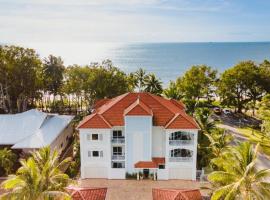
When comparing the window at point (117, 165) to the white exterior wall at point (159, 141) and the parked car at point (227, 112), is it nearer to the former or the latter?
the white exterior wall at point (159, 141)

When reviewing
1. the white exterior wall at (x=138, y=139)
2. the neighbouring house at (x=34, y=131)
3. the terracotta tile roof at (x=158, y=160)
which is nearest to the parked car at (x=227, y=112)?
the terracotta tile roof at (x=158, y=160)

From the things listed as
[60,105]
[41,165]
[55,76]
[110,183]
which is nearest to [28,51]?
[55,76]

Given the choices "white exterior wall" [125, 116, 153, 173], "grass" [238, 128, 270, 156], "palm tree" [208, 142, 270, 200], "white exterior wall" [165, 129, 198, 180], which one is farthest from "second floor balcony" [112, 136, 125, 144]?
"grass" [238, 128, 270, 156]

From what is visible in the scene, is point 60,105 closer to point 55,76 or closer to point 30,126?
point 55,76

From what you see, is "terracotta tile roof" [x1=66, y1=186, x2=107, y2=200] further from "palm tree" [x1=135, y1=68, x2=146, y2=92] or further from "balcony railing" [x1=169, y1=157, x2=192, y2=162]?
"palm tree" [x1=135, y1=68, x2=146, y2=92]

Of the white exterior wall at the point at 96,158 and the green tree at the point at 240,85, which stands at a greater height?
the green tree at the point at 240,85

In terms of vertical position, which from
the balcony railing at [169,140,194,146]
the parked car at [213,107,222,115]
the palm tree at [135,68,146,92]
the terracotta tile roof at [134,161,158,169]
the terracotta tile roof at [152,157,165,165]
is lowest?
the terracotta tile roof at [134,161,158,169]

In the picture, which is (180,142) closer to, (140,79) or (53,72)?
(140,79)

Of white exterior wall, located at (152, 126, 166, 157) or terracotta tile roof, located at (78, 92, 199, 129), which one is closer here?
terracotta tile roof, located at (78, 92, 199, 129)
